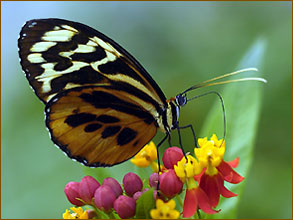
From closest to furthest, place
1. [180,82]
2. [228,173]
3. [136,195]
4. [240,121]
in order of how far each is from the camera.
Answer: [136,195], [228,173], [240,121], [180,82]

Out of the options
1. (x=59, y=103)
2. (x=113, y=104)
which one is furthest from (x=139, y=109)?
(x=59, y=103)

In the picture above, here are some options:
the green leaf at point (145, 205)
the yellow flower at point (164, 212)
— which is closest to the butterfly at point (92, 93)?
the green leaf at point (145, 205)

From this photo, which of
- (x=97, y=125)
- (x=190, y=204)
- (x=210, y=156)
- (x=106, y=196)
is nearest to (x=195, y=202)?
(x=190, y=204)

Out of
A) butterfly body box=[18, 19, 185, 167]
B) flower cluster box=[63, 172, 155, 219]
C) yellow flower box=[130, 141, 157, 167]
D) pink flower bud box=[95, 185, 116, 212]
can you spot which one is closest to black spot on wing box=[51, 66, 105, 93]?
butterfly body box=[18, 19, 185, 167]

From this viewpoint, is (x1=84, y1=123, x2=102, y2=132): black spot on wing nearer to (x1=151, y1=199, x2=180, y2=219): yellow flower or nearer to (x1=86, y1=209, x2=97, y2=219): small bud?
(x1=86, y1=209, x2=97, y2=219): small bud

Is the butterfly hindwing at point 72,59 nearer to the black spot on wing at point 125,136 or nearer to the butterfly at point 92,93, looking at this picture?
the butterfly at point 92,93

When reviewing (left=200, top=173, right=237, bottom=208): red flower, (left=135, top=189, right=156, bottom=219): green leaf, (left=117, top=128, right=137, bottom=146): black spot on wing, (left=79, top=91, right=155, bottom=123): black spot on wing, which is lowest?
(left=135, top=189, right=156, bottom=219): green leaf

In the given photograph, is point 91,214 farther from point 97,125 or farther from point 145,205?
point 97,125
